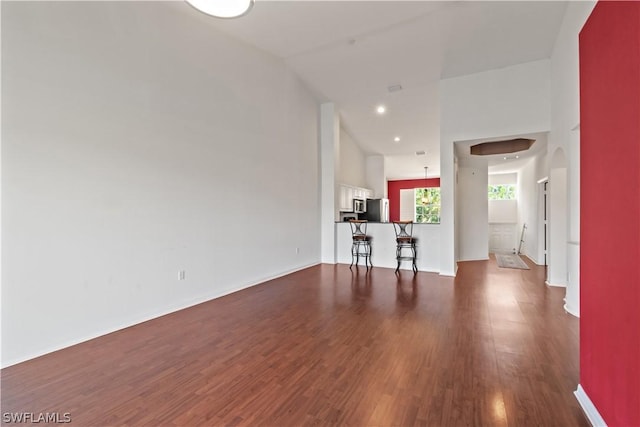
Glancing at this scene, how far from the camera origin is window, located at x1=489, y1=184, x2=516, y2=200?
9.59 m

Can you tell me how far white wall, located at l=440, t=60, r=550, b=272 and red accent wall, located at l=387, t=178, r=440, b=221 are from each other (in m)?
7.07

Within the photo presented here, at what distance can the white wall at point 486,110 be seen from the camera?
183 inches

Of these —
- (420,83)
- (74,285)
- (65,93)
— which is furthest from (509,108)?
(74,285)

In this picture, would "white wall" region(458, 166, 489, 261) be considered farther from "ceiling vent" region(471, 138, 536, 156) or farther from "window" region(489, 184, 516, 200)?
"window" region(489, 184, 516, 200)

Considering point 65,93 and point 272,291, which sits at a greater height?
point 65,93

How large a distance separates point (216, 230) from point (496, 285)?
15.1 ft

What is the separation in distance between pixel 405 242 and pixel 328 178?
2319mm

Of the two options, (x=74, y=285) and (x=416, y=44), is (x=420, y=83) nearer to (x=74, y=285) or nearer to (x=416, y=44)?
(x=416, y=44)

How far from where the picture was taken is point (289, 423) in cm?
160

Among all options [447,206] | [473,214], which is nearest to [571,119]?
[447,206]

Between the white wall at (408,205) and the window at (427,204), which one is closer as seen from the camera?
the window at (427,204)

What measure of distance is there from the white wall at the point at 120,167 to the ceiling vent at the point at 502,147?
4789 mm

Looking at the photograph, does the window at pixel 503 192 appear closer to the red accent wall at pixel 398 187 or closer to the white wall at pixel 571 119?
the red accent wall at pixel 398 187
